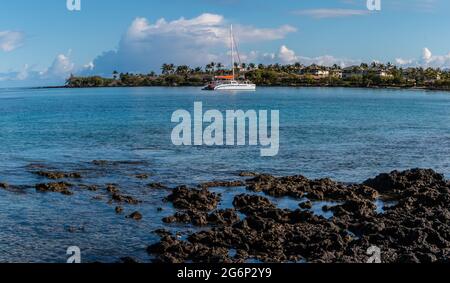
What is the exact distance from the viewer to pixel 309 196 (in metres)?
29.9

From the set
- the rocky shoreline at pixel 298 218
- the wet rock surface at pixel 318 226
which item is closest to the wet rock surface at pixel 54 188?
the rocky shoreline at pixel 298 218

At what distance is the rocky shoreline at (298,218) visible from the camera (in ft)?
66.2

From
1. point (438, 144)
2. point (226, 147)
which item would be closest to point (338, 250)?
point (226, 147)

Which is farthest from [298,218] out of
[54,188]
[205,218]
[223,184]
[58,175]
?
[58,175]

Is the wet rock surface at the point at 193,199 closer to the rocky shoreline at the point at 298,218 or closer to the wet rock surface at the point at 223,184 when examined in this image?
the rocky shoreline at the point at 298,218

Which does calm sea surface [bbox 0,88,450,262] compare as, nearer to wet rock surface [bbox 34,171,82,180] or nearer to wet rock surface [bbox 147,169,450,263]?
wet rock surface [bbox 34,171,82,180]

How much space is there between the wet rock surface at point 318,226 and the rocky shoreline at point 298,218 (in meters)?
0.04

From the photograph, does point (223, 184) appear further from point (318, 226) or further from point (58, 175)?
point (318, 226)

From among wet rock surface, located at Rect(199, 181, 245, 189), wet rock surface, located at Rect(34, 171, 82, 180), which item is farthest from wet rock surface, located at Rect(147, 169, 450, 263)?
wet rock surface, located at Rect(34, 171, 82, 180)

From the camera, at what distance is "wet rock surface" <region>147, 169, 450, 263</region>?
20062 millimetres

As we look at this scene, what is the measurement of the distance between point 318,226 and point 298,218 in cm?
156

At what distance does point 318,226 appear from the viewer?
23391 millimetres
